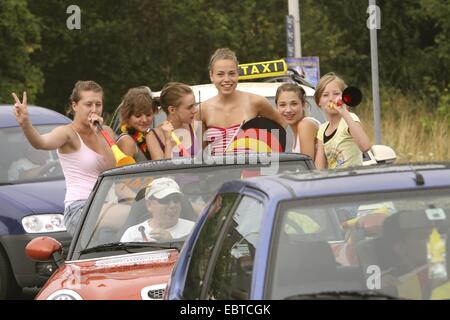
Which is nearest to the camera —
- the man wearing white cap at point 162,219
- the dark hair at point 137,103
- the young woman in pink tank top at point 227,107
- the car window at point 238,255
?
the car window at point 238,255

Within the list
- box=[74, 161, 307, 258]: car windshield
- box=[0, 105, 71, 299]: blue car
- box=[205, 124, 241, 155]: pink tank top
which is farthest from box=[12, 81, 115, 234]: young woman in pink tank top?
box=[74, 161, 307, 258]: car windshield

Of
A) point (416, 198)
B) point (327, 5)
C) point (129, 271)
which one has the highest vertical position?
point (327, 5)

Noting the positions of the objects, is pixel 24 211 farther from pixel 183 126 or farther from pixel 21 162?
pixel 183 126

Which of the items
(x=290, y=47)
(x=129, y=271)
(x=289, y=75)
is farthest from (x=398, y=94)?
(x=129, y=271)

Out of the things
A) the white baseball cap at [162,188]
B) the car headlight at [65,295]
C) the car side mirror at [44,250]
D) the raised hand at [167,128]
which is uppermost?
the raised hand at [167,128]

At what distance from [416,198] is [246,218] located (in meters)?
0.76

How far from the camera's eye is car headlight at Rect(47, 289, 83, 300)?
7.35m

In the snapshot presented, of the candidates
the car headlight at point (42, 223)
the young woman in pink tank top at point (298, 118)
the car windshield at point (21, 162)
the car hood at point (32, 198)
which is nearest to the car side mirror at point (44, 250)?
the young woman in pink tank top at point (298, 118)

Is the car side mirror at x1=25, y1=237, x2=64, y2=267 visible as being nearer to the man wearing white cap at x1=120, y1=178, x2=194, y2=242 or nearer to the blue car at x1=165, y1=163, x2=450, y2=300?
the man wearing white cap at x1=120, y1=178, x2=194, y2=242

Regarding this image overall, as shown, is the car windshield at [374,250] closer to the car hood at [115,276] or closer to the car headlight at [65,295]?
the car hood at [115,276]

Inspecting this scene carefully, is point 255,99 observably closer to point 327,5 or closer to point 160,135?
point 160,135

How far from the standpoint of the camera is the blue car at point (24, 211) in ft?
39.8

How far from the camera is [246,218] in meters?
5.96

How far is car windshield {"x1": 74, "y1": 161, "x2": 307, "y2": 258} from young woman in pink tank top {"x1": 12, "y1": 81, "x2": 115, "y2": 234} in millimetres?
1569
